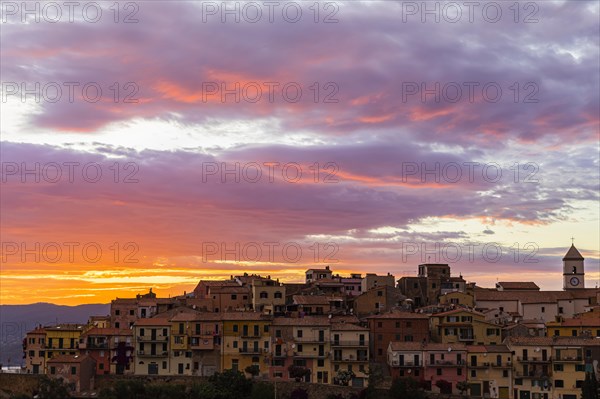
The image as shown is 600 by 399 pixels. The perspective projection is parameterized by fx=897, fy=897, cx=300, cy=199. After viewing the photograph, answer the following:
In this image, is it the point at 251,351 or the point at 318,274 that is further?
the point at 318,274

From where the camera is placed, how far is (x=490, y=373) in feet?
283

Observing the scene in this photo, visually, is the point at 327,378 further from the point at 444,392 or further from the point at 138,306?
the point at 138,306

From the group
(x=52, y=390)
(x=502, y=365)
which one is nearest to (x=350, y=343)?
(x=502, y=365)

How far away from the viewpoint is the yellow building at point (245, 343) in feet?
290

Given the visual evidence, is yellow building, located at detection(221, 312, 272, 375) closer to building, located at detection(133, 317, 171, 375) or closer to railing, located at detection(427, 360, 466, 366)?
building, located at detection(133, 317, 171, 375)

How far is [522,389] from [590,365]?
6732 mm

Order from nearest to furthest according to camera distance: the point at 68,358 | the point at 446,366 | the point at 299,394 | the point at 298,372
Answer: the point at 299,394 → the point at 298,372 → the point at 446,366 → the point at 68,358

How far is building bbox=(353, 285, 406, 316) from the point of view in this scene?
102m

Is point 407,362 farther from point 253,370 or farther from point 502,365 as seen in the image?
point 253,370

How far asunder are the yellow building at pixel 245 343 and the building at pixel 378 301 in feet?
50.8

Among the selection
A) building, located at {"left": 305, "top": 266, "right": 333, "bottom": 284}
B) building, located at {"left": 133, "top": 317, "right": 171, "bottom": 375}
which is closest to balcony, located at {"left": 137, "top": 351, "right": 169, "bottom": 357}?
building, located at {"left": 133, "top": 317, "right": 171, "bottom": 375}

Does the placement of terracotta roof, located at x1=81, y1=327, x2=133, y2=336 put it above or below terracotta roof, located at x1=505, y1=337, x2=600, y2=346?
above

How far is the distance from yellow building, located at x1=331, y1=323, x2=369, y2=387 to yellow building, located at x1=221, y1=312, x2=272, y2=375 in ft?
22.0

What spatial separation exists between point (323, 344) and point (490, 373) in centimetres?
1636
